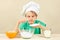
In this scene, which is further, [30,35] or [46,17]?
[46,17]

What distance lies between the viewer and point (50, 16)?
1.99m

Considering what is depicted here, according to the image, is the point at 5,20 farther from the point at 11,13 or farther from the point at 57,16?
the point at 57,16

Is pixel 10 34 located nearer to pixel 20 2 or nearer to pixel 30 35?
pixel 30 35

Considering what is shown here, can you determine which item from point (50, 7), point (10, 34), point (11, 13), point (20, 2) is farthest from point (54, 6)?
point (10, 34)

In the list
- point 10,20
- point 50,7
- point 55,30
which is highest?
point 50,7

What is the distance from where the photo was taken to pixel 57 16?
6.57ft

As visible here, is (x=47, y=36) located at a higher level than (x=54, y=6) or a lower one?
lower

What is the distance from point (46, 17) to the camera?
199 cm

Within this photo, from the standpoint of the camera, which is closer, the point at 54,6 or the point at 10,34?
the point at 10,34

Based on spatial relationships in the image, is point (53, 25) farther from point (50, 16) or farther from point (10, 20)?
point (10, 20)

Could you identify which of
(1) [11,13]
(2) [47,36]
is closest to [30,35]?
(2) [47,36]

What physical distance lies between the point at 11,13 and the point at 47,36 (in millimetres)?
946

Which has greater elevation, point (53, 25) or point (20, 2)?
point (20, 2)

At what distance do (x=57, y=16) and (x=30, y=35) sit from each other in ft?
3.35
